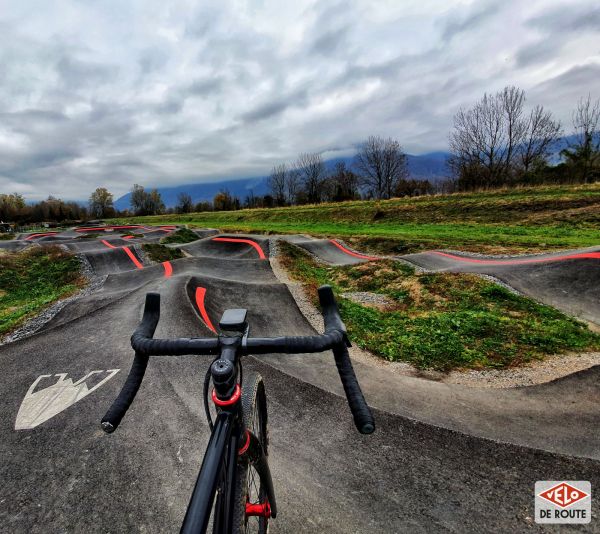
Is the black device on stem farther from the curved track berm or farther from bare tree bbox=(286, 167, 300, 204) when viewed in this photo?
bare tree bbox=(286, 167, 300, 204)

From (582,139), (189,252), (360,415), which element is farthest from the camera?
(582,139)

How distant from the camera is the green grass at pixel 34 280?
1157 cm

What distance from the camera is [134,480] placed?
148 inches

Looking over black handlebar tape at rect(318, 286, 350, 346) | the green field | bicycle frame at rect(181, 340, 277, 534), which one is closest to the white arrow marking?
bicycle frame at rect(181, 340, 277, 534)

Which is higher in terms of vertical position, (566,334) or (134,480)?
(134,480)

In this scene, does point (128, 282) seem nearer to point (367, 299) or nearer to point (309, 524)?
point (367, 299)

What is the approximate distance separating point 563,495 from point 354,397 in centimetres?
364

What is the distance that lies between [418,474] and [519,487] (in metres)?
1.14

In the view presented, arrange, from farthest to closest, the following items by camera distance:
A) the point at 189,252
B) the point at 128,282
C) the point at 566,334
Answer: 1. the point at 189,252
2. the point at 128,282
3. the point at 566,334

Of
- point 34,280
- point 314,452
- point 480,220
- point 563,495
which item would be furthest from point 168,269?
point 480,220

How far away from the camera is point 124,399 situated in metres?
2.02

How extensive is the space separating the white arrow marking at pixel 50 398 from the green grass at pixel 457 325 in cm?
616

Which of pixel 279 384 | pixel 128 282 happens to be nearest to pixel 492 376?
pixel 279 384

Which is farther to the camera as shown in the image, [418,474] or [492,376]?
[492,376]
